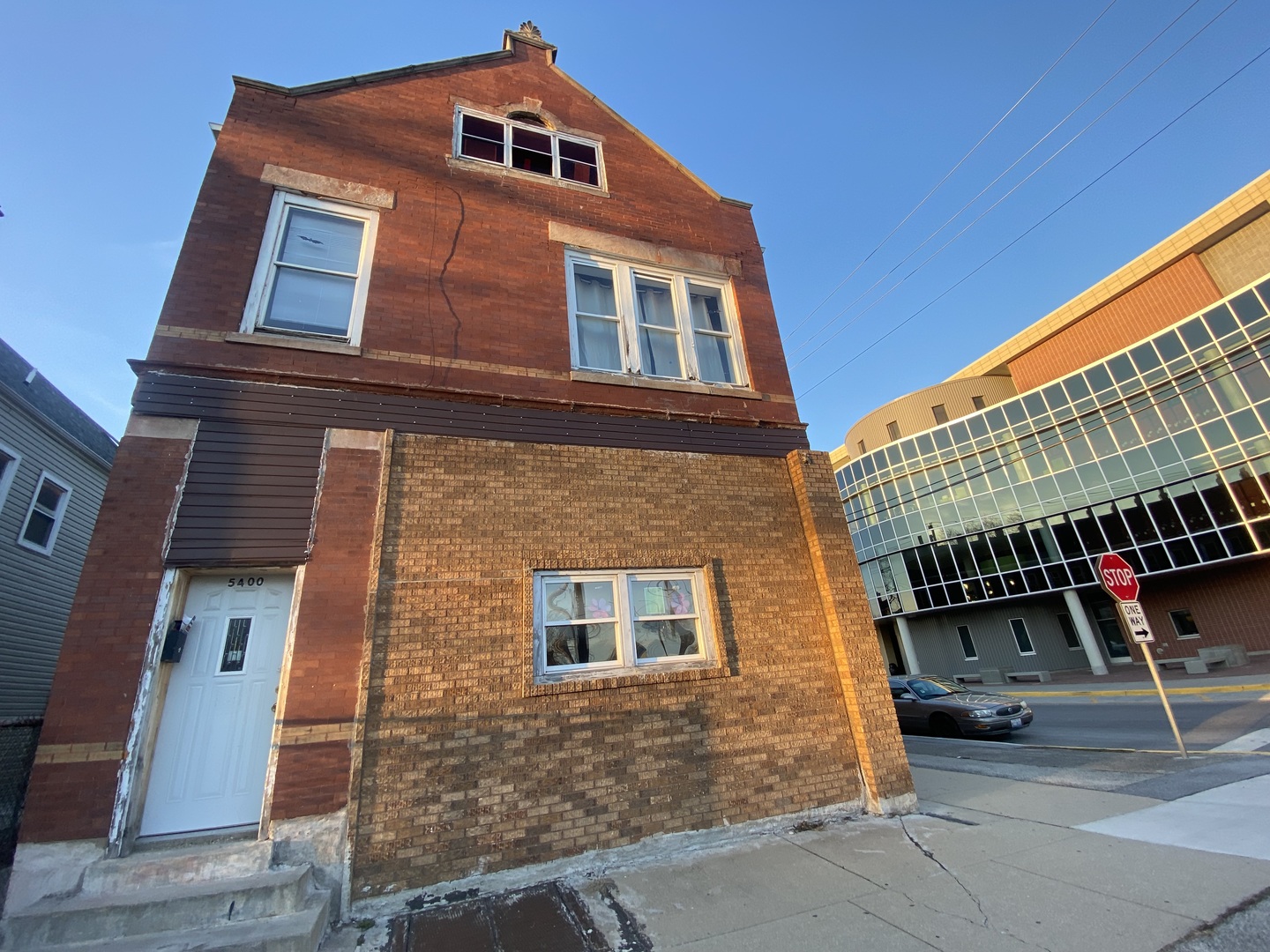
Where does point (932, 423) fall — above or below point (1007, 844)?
above

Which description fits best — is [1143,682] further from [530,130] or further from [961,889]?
[530,130]

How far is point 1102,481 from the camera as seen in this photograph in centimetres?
2512

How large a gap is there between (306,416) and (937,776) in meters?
9.70

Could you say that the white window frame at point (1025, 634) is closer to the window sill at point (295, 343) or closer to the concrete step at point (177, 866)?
the window sill at point (295, 343)

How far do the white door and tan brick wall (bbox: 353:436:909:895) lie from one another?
1001 millimetres

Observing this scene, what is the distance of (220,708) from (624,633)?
3.79 metres

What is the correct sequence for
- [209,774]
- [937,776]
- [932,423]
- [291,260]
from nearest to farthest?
[209,774] → [291,260] → [937,776] → [932,423]

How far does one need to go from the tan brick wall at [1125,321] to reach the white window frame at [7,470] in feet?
129

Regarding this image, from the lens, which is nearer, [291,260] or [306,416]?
[306,416]

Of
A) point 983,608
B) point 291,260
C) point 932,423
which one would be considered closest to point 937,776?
point 291,260

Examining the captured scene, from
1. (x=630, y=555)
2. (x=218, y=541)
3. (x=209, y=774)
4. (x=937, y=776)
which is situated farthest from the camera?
(x=937, y=776)

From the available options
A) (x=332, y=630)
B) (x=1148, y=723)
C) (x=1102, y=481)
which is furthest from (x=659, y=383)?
(x=1102, y=481)

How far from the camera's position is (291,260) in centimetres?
692

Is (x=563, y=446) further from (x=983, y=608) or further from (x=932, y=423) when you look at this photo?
(x=932, y=423)
